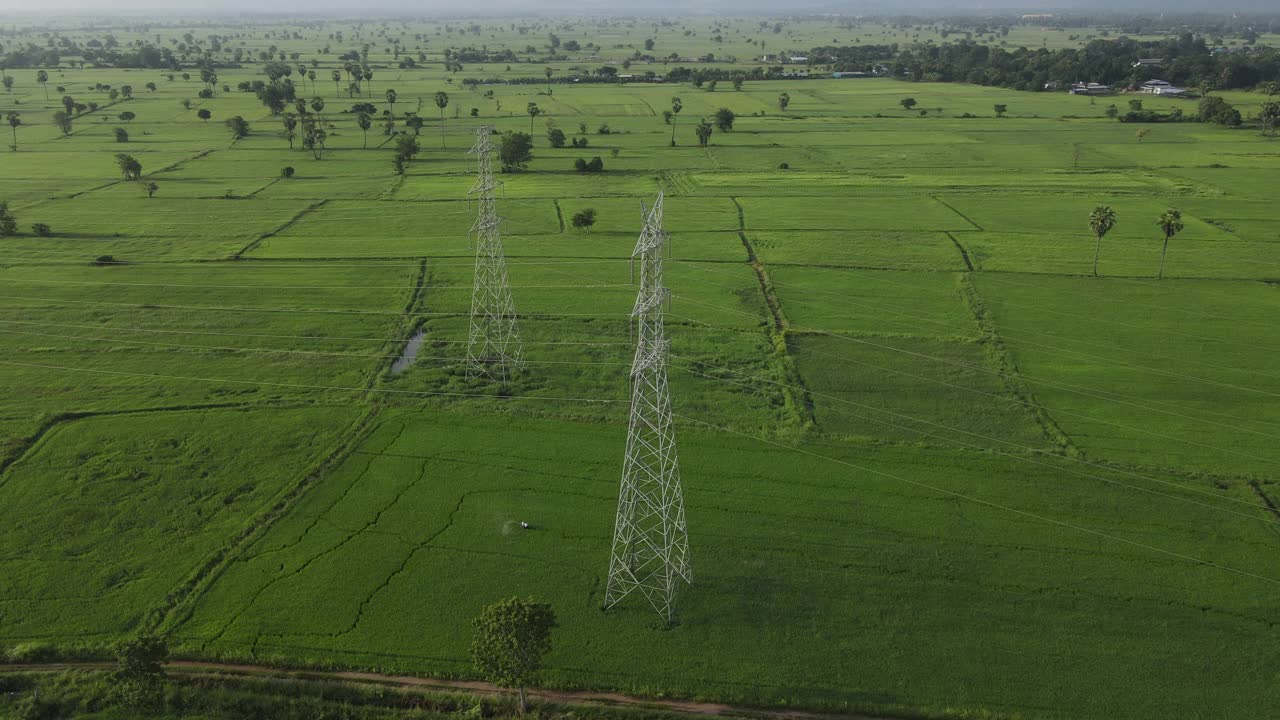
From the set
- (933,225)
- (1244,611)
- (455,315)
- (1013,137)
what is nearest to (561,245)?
(455,315)

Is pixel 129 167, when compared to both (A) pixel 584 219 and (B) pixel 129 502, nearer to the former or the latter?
(A) pixel 584 219

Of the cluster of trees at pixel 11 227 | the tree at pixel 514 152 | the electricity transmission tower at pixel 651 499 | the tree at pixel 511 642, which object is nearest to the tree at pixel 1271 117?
the tree at pixel 514 152

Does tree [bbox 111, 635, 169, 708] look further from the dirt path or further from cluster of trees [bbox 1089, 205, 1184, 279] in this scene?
cluster of trees [bbox 1089, 205, 1184, 279]

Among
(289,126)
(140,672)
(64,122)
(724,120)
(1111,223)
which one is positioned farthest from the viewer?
(724,120)

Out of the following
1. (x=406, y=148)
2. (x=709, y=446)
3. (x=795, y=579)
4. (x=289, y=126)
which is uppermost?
(x=289, y=126)

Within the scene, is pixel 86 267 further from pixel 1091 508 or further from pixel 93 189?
pixel 1091 508

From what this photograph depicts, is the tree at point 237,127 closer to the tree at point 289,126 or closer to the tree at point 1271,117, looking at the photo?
the tree at point 289,126

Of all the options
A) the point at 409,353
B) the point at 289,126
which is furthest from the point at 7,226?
the point at 409,353
